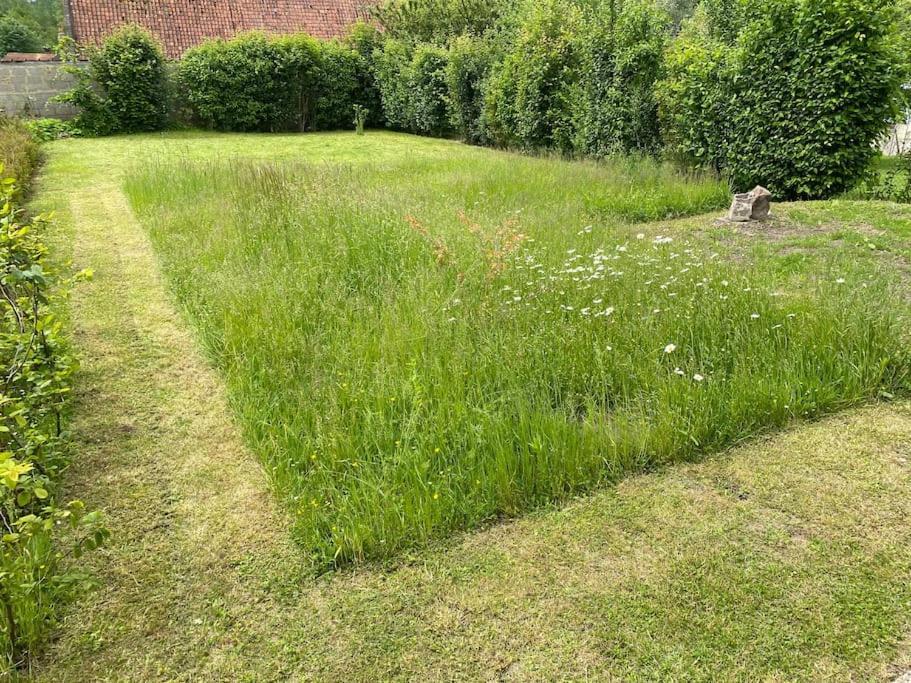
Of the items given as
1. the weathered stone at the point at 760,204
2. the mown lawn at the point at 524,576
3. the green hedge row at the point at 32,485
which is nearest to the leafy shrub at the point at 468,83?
the weathered stone at the point at 760,204

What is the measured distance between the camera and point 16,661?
2023 millimetres

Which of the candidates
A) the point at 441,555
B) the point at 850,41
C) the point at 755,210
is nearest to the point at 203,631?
the point at 441,555

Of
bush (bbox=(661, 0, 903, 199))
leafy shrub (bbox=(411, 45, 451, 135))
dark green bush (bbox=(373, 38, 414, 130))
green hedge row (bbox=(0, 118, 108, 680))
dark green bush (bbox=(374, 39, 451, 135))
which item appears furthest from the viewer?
dark green bush (bbox=(373, 38, 414, 130))

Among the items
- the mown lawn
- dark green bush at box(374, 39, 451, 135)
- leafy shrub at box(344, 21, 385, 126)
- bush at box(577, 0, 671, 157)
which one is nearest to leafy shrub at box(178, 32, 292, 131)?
leafy shrub at box(344, 21, 385, 126)

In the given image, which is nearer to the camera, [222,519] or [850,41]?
[222,519]

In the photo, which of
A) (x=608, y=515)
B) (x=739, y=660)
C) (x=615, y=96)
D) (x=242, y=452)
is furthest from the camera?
(x=615, y=96)

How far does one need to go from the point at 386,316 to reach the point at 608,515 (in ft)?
6.82

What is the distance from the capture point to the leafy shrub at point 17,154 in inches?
349

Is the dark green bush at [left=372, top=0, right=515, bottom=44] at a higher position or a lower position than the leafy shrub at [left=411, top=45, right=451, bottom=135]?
higher

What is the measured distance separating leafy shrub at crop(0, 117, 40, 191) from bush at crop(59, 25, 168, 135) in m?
4.21

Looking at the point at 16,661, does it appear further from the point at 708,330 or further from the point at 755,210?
the point at 755,210

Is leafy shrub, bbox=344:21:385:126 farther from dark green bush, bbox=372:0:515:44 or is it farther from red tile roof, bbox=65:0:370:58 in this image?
red tile roof, bbox=65:0:370:58

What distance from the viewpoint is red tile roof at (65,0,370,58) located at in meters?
21.4

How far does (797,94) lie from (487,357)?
23.1 ft
